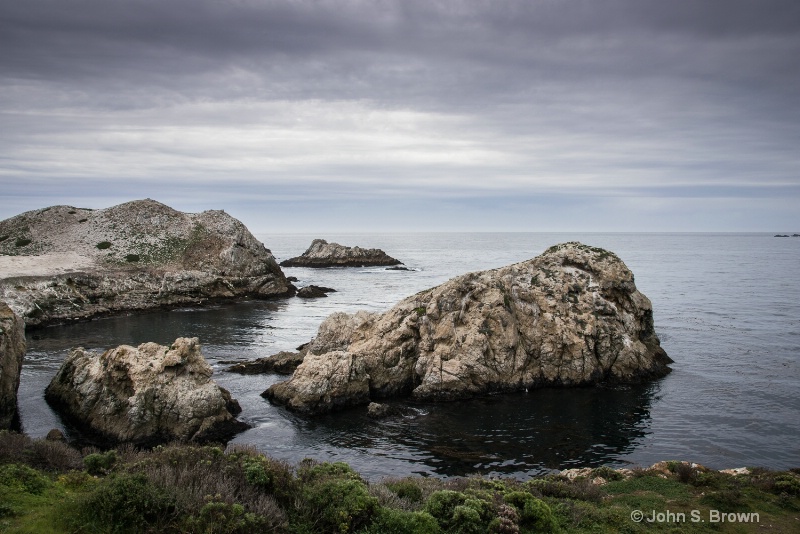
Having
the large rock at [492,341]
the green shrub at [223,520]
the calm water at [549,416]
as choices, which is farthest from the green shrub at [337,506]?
the large rock at [492,341]

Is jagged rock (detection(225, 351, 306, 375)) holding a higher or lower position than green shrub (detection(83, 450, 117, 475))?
lower

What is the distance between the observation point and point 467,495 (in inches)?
661

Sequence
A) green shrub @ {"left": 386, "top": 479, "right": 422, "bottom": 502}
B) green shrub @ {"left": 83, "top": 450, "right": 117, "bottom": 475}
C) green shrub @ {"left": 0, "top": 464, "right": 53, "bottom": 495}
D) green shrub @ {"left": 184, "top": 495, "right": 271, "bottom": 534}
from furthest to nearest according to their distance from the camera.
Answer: green shrub @ {"left": 83, "top": 450, "right": 117, "bottom": 475} → green shrub @ {"left": 386, "top": 479, "right": 422, "bottom": 502} → green shrub @ {"left": 0, "top": 464, "right": 53, "bottom": 495} → green shrub @ {"left": 184, "top": 495, "right": 271, "bottom": 534}

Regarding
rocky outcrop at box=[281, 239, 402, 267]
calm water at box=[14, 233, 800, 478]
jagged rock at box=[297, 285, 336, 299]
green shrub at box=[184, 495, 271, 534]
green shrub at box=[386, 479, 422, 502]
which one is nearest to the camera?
green shrub at box=[184, 495, 271, 534]

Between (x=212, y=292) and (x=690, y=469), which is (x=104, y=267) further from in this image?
(x=690, y=469)

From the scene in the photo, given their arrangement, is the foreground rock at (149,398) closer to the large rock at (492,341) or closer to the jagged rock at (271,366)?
the large rock at (492,341)

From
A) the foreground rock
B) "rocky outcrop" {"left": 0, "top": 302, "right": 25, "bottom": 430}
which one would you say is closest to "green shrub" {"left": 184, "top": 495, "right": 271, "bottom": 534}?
the foreground rock

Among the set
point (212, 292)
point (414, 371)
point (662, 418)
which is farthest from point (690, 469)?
point (212, 292)

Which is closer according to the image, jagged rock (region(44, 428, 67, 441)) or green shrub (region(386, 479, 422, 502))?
green shrub (region(386, 479, 422, 502))

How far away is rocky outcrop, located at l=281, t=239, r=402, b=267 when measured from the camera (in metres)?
150

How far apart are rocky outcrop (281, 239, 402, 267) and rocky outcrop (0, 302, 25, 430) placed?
11550 centimetres

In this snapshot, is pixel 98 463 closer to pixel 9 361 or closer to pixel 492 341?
pixel 9 361

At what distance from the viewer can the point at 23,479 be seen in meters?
16.0

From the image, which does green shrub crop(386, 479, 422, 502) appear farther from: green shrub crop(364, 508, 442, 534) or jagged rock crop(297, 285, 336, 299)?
jagged rock crop(297, 285, 336, 299)
